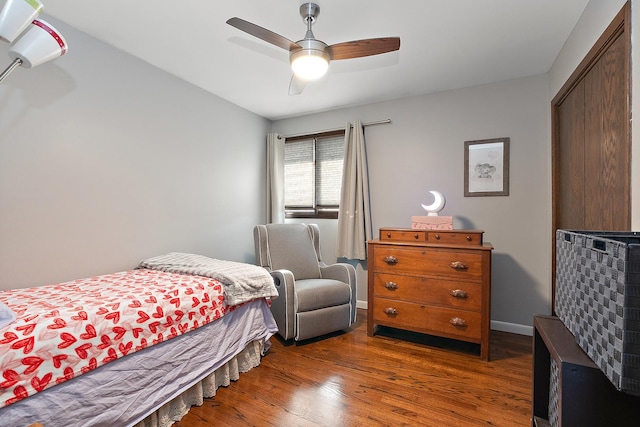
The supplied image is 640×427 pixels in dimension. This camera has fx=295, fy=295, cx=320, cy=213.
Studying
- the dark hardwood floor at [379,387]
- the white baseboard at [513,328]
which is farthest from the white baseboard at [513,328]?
the dark hardwood floor at [379,387]

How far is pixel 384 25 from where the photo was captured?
2033 millimetres

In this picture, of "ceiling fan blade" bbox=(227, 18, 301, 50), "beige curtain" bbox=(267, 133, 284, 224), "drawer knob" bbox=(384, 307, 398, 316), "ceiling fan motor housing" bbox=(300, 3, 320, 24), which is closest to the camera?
"ceiling fan blade" bbox=(227, 18, 301, 50)

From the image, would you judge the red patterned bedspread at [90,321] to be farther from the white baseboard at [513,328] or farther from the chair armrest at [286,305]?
the white baseboard at [513,328]

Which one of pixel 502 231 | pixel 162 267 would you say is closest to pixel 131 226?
pixel 162 267

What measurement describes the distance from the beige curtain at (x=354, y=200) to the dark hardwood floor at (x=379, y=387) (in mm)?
1108

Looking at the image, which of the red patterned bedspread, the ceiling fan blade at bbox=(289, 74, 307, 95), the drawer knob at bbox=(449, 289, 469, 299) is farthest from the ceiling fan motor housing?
the drawer knob at bbox=(449, 289, 469, 299)

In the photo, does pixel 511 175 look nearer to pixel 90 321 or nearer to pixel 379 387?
pixel 379 387

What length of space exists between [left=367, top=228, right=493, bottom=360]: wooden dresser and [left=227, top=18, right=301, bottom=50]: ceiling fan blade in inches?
71.5

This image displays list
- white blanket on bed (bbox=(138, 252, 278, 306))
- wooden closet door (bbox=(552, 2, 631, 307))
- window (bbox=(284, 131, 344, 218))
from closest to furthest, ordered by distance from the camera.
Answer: wooden closet door (bbox=(552, 2, 631, 307))
white blanket on bed (bbox=(138, 252, 278, 306))
window (bbox=(284, 131, 344, 218))

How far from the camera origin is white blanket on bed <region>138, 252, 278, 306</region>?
202 centimetres

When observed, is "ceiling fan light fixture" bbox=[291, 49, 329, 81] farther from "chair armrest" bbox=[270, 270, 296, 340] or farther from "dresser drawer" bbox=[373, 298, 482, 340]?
"dresser drawer" bbox=[373, 298, 482, 340]

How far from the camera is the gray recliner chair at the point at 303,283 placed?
8.38 ft

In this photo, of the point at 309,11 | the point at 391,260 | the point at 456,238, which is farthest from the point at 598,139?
the point at 309,11

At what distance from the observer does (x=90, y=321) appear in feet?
4.35
